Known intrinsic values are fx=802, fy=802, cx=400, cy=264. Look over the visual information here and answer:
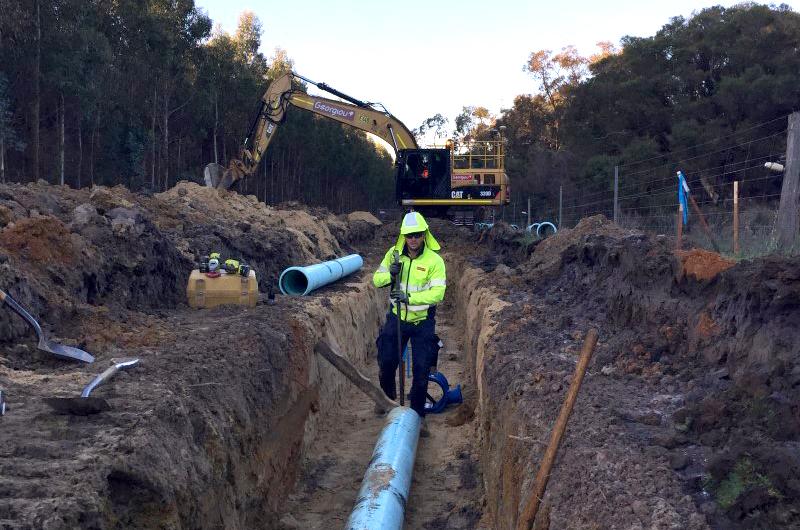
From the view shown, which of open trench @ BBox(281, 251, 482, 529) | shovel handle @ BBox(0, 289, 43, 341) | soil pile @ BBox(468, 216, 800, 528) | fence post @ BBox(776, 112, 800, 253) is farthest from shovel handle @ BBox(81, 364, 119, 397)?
fence post @ BBox(776, 112, 800, 253)

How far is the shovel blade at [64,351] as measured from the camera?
245 inches

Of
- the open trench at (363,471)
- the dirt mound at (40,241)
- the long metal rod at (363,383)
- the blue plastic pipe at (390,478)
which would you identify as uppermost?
the dirt mound at (40,241)

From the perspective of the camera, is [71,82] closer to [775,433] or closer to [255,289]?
[255,289]

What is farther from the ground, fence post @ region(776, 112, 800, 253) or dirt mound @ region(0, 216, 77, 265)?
fence post @ region(776, 112, 800, 253)

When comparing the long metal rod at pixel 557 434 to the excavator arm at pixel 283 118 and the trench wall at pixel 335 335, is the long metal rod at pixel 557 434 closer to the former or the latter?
the trench wall at pixel 335 335

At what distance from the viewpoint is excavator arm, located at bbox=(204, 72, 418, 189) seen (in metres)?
21.6

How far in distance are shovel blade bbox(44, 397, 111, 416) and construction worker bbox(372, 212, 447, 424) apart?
3669mm

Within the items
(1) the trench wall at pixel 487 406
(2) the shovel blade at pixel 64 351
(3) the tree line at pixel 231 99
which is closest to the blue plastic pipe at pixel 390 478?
(1) the trench wall at pixel 487 406

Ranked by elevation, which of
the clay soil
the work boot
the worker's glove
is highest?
the worker's glove

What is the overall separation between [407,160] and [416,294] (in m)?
15.9

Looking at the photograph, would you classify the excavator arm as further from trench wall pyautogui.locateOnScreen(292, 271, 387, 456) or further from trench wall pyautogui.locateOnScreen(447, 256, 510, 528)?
trench wall pyautogui.locateOnScreen(447, 256, 510, 528)

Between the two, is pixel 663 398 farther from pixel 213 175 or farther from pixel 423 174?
pixel 423 174

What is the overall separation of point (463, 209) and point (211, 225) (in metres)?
13.4

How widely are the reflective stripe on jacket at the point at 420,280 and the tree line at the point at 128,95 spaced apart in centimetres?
1864
